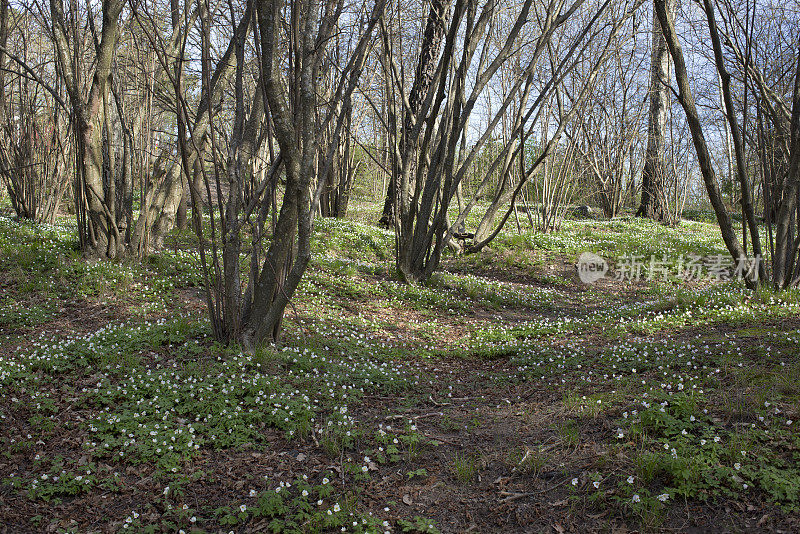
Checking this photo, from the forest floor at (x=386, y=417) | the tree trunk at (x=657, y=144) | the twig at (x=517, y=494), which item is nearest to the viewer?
the forest floor at (x=386, y=417)

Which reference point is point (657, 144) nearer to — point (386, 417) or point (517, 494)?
point (386, 417)

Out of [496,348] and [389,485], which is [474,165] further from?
[389,485]

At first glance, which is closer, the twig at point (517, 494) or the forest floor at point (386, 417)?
the forest floor at point (386, 417)

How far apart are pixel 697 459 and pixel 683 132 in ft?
69.8

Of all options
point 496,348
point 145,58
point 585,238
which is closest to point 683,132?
point 585,238

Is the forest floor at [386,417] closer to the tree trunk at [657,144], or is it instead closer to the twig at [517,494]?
the twig at [517,494]

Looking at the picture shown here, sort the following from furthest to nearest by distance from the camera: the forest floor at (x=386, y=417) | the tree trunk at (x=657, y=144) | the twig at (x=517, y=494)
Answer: the tree trunk at (x=657, y=144) → the twig at (x=517, y=494) → the forest floor at (x=386, y=417)

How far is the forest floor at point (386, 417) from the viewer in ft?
10.9

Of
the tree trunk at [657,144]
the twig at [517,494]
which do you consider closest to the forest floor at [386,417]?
the twig at [517,494]

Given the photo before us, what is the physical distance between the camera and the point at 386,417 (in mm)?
4766

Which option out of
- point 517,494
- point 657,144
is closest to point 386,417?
point 517,494

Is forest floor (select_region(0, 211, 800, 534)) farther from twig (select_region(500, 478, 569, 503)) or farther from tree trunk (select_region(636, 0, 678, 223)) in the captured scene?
tree trunk (select_region(636, 0, 678, 223))

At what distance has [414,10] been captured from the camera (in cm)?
1164

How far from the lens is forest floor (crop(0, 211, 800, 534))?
3.31 metres
